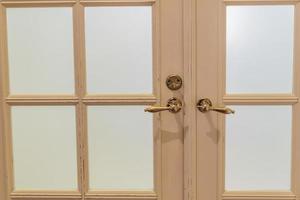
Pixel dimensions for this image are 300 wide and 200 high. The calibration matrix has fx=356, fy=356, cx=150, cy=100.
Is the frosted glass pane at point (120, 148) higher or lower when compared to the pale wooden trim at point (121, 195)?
higher

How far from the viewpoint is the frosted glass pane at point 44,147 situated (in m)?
1.35

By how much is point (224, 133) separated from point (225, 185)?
20cm

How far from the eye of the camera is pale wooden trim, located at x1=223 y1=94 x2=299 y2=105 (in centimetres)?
130

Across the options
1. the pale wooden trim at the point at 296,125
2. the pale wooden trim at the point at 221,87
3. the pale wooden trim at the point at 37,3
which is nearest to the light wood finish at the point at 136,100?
the pale wooden trim at the point at 37,3

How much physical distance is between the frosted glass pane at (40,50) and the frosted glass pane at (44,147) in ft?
0.29

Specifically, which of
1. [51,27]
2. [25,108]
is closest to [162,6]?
[51,27]

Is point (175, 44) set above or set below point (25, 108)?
above

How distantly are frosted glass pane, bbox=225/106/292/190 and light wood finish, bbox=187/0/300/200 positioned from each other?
2 centimetres

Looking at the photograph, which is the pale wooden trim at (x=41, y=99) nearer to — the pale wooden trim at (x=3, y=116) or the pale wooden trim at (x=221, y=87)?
the pale wooden trim at (x=3, y=116)

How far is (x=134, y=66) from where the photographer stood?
133cm

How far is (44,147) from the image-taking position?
1368 millimetres

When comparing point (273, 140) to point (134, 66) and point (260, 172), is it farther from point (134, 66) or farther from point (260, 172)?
point (134, 66)

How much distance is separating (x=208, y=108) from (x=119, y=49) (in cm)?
39

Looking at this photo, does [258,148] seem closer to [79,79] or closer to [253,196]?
[253,196]
